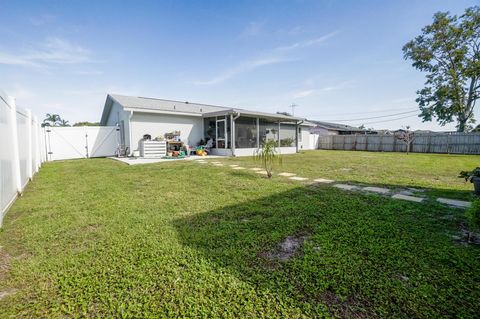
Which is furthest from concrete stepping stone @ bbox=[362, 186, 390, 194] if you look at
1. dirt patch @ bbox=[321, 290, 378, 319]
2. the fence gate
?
the fence gate

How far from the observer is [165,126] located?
514 inches

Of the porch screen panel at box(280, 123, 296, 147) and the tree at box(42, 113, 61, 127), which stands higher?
the tree at box(42, 113, 61, 127)

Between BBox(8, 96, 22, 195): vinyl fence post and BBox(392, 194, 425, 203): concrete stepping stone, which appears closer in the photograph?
BBox(392, 194, 425, 203): concrete stepping stone

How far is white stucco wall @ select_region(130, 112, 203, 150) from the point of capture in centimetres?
1209

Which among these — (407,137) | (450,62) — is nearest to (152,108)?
(407,137)

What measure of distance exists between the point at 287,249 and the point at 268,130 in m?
13.0

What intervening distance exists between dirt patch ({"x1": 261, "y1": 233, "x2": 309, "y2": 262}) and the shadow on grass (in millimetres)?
24

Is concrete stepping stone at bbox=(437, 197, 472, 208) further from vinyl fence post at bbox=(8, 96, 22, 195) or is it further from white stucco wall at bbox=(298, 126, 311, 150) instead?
white stucco wall at bbox=(298, 126, 311, 150)

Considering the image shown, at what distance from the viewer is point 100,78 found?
13.3 m

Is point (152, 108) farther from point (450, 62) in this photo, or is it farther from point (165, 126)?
point (450, 62)

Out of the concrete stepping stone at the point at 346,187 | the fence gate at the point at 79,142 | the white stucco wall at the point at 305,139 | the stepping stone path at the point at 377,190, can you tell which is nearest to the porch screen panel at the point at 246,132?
the fence gate at the point at 79,142

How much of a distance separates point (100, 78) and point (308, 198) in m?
14.8

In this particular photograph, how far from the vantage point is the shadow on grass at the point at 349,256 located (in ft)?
5.27

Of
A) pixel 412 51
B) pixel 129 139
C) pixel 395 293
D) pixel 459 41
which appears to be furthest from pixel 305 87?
pixel 395 293
